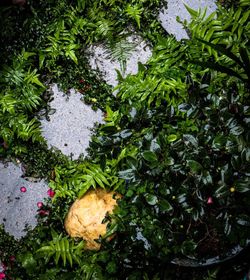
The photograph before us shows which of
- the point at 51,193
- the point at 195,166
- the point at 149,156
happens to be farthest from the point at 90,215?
the point at 195,166

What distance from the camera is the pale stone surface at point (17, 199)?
13.5 ft

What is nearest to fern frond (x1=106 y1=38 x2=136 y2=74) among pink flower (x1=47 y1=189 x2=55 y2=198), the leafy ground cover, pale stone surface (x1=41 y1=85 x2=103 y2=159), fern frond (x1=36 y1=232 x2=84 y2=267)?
the leafy ground cover

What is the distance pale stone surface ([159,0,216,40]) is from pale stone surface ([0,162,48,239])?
7.79 feet

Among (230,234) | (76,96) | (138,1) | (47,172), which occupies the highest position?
(138,1)

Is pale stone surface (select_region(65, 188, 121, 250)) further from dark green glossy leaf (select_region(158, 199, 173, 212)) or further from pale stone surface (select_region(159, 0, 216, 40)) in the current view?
pale stone surface (select_region(159, 0, 216, 40))

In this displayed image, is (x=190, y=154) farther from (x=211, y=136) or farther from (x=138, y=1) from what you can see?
(x=138, y=1)

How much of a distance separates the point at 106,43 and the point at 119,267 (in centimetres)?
258

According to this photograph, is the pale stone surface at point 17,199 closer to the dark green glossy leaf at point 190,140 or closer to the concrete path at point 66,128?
the concrete path at point 66,128

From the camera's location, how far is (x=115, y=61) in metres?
4.35

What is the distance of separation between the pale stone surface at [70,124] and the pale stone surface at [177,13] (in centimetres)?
132

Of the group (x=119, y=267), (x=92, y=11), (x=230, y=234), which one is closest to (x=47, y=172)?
(x=119, y=267)

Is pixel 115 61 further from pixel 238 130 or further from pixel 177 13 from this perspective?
pixel 238 130

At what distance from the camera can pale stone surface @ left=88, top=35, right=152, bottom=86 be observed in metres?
4.32

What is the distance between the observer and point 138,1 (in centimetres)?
423
